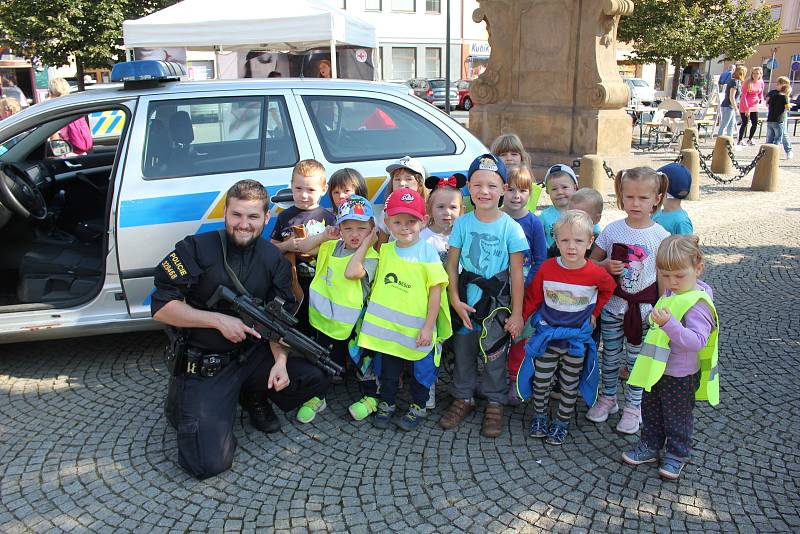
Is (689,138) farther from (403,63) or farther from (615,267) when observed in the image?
(403,63)

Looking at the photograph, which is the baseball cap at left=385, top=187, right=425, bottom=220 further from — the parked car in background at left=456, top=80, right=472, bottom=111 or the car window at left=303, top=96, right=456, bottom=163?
the parked car in background at left=456, top=80, right=472, bottom=111

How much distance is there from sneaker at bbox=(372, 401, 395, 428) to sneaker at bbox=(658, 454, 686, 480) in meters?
1.41

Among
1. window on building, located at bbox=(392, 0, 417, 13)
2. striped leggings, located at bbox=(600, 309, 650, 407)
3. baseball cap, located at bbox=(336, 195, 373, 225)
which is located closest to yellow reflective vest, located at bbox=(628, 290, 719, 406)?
striped leggings, located at bbox=(600, 309, 650, 407)

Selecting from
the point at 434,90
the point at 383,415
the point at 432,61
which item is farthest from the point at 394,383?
the point at 432,61

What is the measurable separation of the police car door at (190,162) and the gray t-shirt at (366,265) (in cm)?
75

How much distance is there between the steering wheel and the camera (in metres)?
4.16

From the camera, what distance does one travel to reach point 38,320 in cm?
385

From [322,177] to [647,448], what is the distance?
233cm

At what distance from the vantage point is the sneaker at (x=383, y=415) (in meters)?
3.47

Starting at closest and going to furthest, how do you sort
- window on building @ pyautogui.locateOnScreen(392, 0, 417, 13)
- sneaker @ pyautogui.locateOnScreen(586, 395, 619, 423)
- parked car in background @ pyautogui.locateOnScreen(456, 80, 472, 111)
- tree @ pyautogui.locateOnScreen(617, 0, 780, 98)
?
sneaker @ pyautogui.locateOnScreen(586, 395, 619, 423) < tree @ pyautogui.locateOnScreen(617, 0, 780, 98) < parked car in background @ pyautogui.locateOnScreen(456, 80, 472, 111) < window on building @ pyautogui.locateOnScreen(392, 0, 417, 13)

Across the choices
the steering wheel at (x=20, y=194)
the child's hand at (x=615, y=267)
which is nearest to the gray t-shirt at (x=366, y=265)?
the child's hand at (x=615, y=267)

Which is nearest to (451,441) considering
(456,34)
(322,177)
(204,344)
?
(204,344)

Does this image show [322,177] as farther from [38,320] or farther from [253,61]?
[253,61]

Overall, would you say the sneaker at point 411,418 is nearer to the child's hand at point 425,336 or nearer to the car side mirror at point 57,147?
the child's hand at point 425,336
